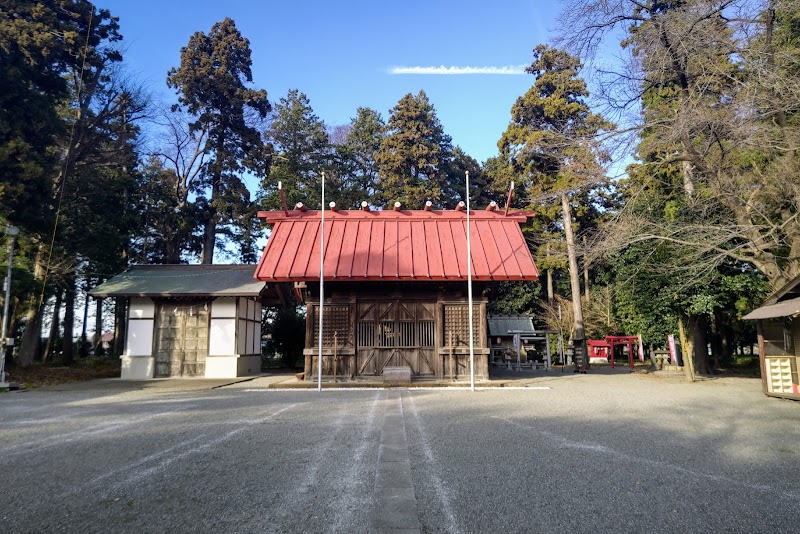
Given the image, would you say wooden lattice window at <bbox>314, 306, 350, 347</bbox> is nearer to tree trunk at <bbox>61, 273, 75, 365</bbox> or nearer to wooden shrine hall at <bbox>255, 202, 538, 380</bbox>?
wooden shrine hall at <bbox>255, 202, 538, 380</bbox>

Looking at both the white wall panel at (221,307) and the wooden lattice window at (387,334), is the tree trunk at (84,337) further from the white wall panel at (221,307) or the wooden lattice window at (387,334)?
the wooden lattice window at (387,334)

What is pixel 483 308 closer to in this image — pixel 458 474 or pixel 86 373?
pixel 458 474

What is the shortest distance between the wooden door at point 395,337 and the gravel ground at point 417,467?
508 cm

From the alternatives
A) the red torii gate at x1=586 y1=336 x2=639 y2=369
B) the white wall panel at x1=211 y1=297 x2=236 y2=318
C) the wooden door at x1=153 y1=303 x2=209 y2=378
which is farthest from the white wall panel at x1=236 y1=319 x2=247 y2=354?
the red torii gate at x1=586 y1=336 x2=639 y2=369

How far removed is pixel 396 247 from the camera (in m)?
15.0

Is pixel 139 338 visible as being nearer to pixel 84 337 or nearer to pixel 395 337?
pixel 395 337

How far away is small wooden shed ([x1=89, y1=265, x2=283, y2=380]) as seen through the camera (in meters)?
17.3

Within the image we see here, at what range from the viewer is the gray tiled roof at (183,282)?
17266 millimetres

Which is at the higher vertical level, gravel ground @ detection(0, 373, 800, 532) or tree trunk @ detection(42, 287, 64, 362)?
tree trunk @ detection(42, 287, 64, 362)

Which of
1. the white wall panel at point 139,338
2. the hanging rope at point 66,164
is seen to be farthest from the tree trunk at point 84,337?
the white wall panel at point 139,338

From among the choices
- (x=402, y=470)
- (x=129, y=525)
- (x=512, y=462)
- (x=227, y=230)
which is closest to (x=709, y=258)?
(x=512, y=462)

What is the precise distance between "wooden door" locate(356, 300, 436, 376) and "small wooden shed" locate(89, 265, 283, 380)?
5.24m

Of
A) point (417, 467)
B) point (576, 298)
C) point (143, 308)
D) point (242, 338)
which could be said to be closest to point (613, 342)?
point (576, 298)

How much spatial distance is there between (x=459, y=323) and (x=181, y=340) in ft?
34.1
